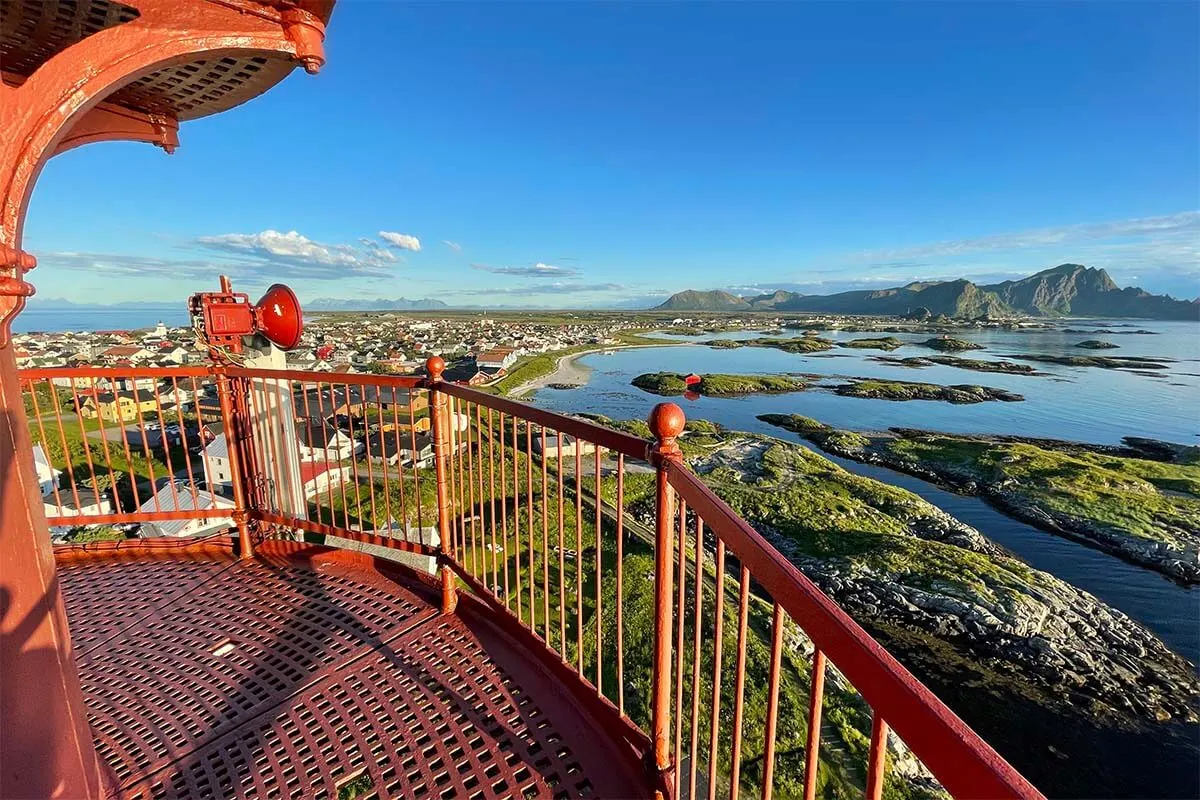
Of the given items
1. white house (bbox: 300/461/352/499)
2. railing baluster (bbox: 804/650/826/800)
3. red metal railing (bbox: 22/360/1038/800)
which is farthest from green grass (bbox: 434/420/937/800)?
railing baluster (bbox: 804/650/826/800)

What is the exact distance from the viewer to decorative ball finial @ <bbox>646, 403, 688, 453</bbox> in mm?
Answer: 1560

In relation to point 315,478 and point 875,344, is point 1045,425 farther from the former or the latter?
point 875,344

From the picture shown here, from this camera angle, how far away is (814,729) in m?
0.89

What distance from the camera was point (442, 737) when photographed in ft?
7.13

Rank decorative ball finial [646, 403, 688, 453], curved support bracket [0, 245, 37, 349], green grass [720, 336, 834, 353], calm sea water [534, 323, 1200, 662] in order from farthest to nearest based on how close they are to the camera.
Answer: green grass [720, 336, 834, 353] < calm sea water [534, 323, 1200, 662] < decorative ball finial [646, 403, 688, 453] < curved support bracket [0, 245, 37, 349]

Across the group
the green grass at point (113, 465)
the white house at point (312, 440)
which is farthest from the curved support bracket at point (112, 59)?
the green grass at point (113, 465)

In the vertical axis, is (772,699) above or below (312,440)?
above

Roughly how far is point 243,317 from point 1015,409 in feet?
148

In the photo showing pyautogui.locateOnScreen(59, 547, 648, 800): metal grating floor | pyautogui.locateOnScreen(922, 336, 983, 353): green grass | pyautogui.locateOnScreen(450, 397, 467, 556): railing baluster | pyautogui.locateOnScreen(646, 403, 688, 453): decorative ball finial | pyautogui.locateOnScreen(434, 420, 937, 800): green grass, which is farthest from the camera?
pyautogui.locateOnScreen(922, 336, 983, 353): green grass

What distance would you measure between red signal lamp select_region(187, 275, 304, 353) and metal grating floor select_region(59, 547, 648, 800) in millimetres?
1615

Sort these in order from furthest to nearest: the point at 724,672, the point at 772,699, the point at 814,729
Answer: the point at 724,672, the point at 772,699, the point at 814,729

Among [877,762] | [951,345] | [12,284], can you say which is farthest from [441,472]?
[951,345]

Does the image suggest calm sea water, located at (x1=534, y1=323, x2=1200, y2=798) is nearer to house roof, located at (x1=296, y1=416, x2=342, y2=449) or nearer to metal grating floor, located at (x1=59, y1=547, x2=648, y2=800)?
metal grating floor, located at (x1=59, y1=547, x2=648, y2=800)

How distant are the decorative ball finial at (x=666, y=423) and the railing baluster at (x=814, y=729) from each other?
2.55ft
